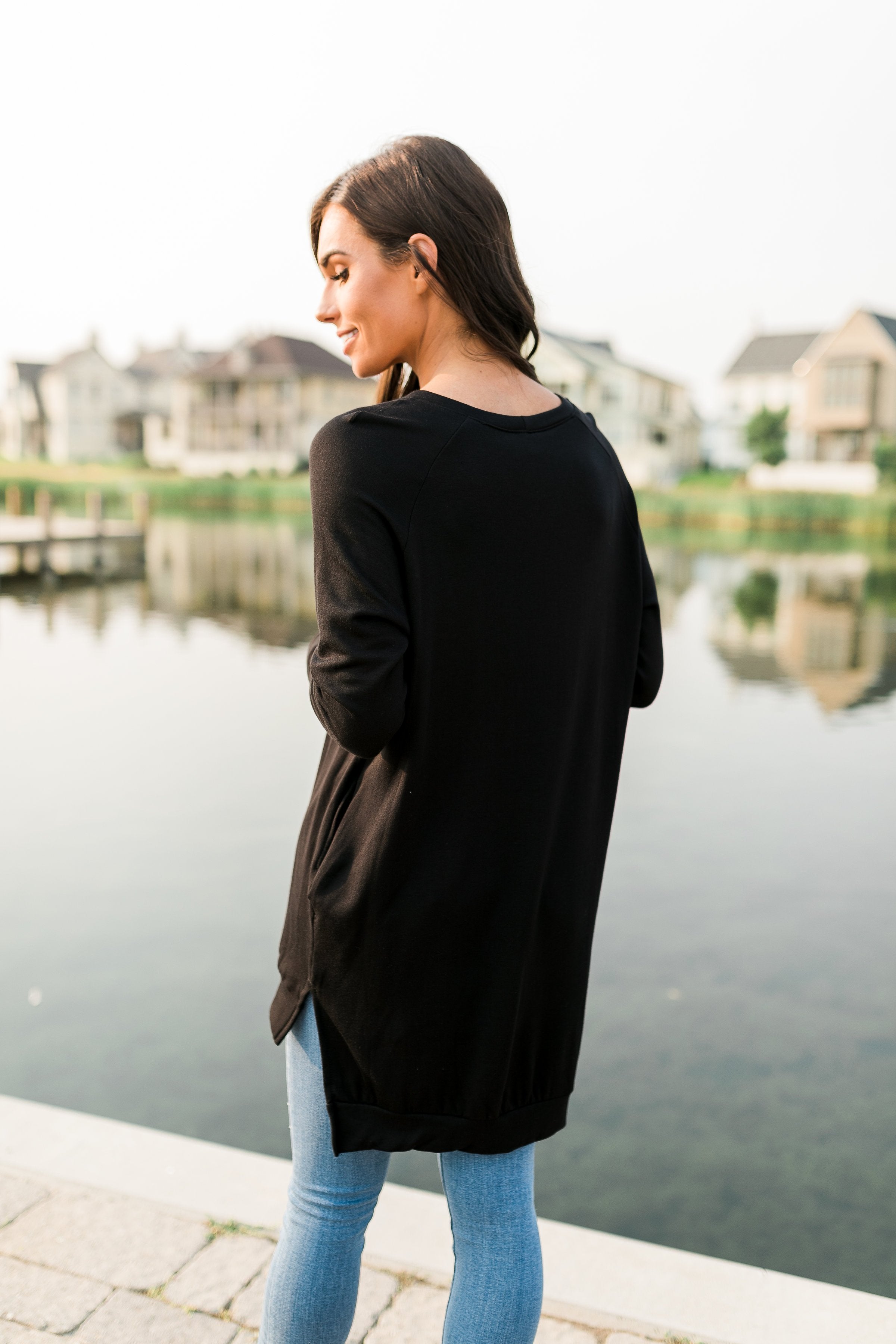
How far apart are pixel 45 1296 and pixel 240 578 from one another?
15511mm

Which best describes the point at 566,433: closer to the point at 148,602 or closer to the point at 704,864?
the point at 704,864

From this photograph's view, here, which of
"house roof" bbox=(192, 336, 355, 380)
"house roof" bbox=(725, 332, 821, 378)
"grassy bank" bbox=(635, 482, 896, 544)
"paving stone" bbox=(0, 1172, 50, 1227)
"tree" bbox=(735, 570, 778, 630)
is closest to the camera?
"paving stone" bbox=(0, 1172, 50, 1227)

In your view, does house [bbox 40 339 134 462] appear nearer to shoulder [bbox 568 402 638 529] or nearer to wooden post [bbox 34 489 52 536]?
wooden post [bbox 34 489 52 536]

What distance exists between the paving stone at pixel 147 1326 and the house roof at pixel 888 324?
173 feet

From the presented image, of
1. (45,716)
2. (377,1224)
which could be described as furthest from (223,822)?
(377,1224)

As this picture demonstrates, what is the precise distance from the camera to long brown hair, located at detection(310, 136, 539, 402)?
119 cm

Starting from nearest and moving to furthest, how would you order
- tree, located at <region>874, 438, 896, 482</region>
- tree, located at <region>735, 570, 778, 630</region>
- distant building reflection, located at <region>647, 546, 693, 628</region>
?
tree, located at <region>735, 570, 778, 630</region>
distant building reflection, located at <region>647, 546, 693, 628</region>
tree, located at <region>874, 438, 896, 482</region>

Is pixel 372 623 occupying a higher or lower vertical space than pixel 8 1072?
higher

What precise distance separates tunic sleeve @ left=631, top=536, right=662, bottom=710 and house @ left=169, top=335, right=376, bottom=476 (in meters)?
55.1

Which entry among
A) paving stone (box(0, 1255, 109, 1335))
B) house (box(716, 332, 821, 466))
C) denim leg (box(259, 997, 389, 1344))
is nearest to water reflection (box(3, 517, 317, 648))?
paving stone (box(0, 1255, 109, 1335))

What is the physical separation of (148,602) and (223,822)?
953 centimetres

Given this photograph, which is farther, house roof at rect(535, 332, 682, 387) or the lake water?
house roof at rect(535, 332, 682, 387)

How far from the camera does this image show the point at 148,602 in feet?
46.4

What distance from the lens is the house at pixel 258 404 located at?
5631 centimetres
